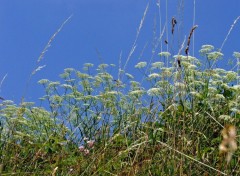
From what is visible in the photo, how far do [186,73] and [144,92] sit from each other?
44 cm

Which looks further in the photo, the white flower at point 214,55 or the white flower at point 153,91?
the white flower at point 214,55

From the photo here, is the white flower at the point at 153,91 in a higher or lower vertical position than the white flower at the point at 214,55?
lower

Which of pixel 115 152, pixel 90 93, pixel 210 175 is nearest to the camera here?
pixel 210 175

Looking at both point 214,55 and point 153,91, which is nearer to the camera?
point 153,91

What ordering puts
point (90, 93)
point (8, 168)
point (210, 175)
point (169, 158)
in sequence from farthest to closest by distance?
1. point (90, 93)
2. point (8, 168)
3. point (169, 158)
4. point (210, 175)

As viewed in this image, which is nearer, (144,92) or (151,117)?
(151,117)

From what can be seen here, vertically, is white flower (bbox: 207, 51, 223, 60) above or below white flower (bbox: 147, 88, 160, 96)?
above

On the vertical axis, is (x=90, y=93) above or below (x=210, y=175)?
above

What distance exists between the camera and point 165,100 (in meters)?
4.73

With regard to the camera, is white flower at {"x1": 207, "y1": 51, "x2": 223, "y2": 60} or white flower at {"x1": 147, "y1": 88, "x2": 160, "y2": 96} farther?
white flower at {"x1": 207, "y1": 51, "x2": 223, "y2": 60}

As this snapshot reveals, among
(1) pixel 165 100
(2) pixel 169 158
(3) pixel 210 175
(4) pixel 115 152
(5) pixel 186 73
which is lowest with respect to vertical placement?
(3) pixel 210 175

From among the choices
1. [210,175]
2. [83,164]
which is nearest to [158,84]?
[83,164]

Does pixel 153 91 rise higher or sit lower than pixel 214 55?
lower

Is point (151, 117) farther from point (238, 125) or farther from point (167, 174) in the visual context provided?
point (167, 174)
